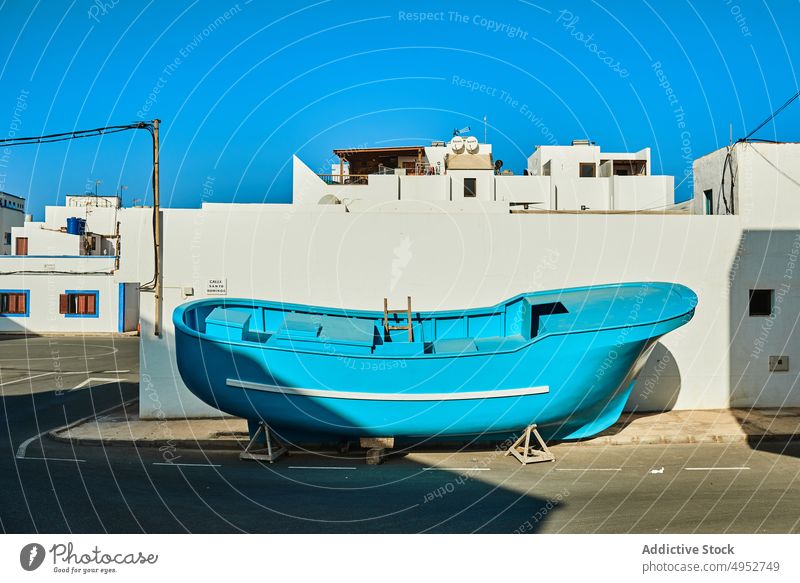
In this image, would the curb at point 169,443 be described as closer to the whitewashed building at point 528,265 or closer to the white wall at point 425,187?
the whitewashed building at point 528,265

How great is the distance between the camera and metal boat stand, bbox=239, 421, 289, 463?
748cm

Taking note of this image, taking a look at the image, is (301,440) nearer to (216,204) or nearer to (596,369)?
(596,369)

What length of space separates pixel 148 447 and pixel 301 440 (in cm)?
221

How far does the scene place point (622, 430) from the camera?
8.72 m

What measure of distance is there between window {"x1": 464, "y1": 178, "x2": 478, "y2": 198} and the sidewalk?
16.7m

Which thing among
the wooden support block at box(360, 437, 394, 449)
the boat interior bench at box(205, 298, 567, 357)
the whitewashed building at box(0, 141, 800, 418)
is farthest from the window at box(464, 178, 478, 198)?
the wooden support block at box(360, 437, 394, 449)

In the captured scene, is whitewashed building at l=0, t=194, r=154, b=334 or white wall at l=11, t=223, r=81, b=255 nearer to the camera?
whitewashed building at l=0, t=194, r=154, b=334

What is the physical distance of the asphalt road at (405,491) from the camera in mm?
5344

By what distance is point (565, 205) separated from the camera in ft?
90.4

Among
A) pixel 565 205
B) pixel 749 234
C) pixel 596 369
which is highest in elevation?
pixel 565 205

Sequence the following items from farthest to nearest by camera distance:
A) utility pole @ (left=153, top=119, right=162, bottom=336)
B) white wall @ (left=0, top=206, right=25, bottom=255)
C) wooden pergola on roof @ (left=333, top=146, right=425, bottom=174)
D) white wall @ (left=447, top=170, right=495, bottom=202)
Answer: white wall @ (left=0, top=206, right=25, bottom=255)
wooden pergola on roof @ (left=333, top=146, right=425, bottom=174)
white wall @ (left=447, top=170, right=495, bottom=202)
utility pole @ (left=153, top=119, right=162, bottom=336)

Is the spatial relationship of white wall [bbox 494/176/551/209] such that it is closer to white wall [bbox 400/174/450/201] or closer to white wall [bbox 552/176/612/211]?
white wall [bbox 552/176/612/211]

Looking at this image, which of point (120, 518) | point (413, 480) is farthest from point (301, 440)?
point (120, 518)

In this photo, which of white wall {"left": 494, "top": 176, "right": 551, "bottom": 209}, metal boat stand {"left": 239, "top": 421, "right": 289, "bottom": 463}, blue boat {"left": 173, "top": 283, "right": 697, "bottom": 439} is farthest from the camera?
white wall {"left": 494, "top": 176, "right": 551, "bottom": 209}
